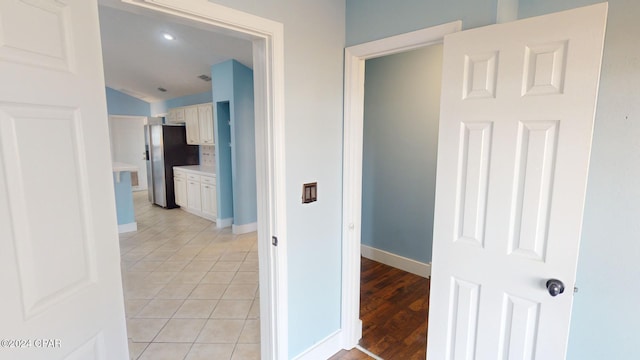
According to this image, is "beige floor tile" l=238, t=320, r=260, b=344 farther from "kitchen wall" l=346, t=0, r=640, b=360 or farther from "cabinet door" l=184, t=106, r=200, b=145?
"cabinet door" l=184, t=106, r=200, b=145


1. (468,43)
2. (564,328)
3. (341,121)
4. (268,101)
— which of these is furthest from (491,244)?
(268,101)

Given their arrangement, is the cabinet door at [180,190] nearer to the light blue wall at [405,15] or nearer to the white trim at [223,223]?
the white trim at [223,223]

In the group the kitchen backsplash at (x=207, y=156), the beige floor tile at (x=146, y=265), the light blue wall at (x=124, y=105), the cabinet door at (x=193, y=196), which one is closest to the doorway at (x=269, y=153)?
the beige floor tile at (x=146, y=265)

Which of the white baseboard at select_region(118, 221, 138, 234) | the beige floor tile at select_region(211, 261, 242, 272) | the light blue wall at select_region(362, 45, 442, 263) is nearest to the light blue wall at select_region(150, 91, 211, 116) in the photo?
the white baseboard at select_region(118, 221, 138, 234)

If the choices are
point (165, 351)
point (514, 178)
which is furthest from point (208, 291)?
point (514, 178)

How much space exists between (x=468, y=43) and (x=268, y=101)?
3.35 feet

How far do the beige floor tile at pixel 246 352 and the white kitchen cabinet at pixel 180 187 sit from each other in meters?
4.46

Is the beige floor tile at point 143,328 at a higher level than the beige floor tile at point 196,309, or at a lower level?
lower

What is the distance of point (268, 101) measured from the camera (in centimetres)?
164

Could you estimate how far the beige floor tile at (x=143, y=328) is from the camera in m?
2.35

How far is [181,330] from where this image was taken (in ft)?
8.02

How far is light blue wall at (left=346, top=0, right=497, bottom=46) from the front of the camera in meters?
1.46

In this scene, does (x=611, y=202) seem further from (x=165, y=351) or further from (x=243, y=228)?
(x=243, y=228)

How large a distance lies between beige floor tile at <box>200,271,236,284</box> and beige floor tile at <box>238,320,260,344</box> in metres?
0.83
